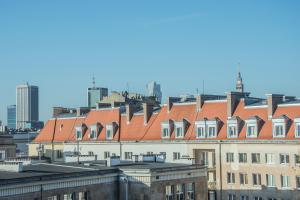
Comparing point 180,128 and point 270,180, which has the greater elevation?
point 180,128

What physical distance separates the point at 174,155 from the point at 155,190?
39.9 meters

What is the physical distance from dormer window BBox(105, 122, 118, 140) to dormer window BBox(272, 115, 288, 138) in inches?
1201

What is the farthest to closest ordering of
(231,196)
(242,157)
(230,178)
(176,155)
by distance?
(176,155)
(230,178)
(231,196)
(242,157)

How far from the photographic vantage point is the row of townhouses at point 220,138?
73875mm

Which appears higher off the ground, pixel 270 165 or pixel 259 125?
pixel 259 125

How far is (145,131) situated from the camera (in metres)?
92.1

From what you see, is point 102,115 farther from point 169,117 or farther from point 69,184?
point 69,184

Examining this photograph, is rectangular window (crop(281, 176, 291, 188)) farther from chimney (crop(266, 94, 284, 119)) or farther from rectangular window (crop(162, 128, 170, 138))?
rectangular window (crop(162, 128, 170, 138))

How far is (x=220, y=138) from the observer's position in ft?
266

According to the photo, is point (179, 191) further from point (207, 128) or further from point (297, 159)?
point (207, 128)

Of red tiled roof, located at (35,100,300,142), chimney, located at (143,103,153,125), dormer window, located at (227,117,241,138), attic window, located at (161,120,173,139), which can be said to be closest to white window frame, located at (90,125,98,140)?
red tiled roof, located at (35,100,300,142)

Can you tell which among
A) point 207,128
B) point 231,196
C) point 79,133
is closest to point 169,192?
point 231,196

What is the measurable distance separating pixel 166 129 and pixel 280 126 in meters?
20.0

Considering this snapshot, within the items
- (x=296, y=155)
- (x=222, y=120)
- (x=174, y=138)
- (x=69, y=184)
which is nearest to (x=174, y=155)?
(x=174, y=138)
